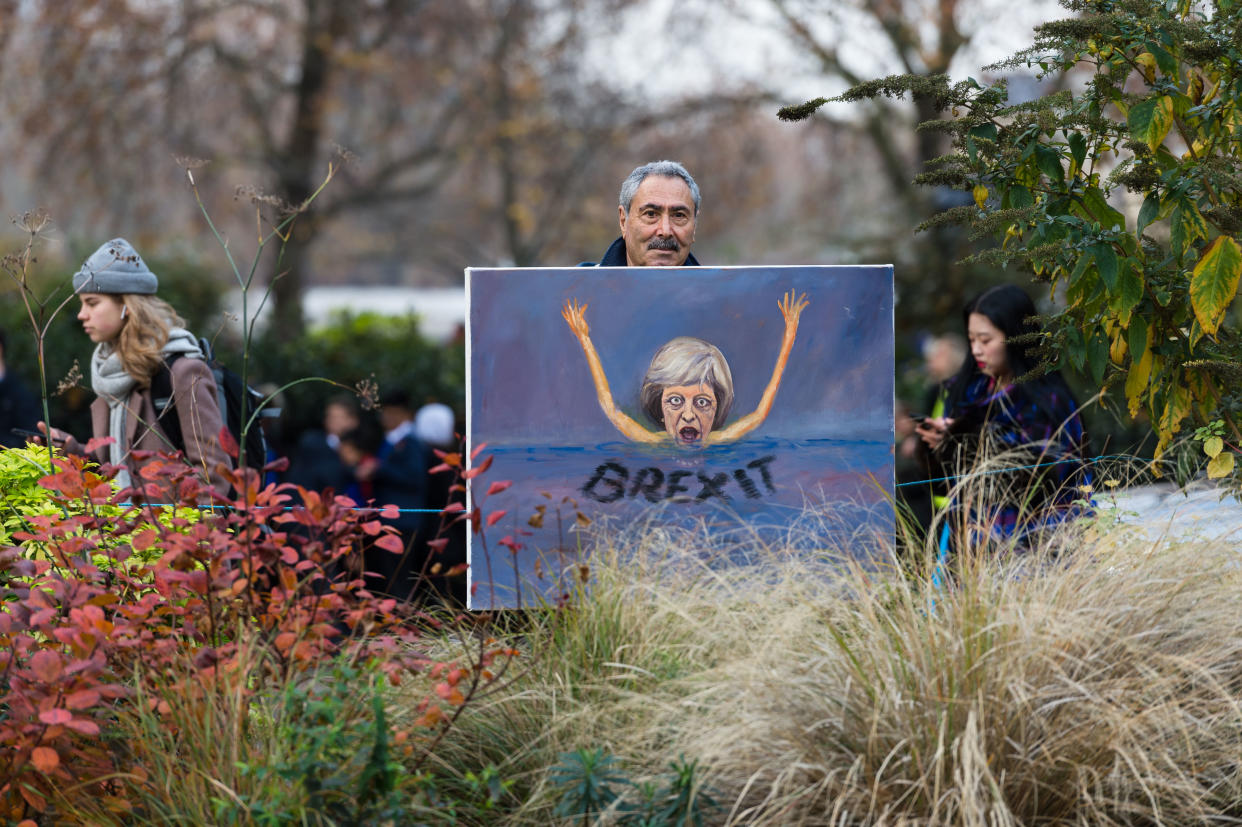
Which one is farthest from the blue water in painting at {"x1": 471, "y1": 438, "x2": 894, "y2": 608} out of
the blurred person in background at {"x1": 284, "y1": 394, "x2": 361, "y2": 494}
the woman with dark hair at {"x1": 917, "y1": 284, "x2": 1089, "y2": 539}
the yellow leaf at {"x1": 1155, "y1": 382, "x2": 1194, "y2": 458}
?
the blurred person in background at {"x1": 284, "y1": 394, "x2": 361, "y2": 494}

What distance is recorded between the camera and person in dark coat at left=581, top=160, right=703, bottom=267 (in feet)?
14.8

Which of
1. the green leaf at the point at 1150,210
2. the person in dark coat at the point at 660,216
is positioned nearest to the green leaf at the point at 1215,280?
the green leaf at the point at 1150,210

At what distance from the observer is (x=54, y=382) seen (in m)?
11.9

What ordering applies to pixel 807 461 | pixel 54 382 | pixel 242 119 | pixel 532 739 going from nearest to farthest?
pixel 532 739 < pixel 807 461 < pixel 54 382 < pixel 242 119

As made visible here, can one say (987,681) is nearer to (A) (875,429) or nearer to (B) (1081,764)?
(B) (1081,764)

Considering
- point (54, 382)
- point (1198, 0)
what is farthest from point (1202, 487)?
point (54, 382)

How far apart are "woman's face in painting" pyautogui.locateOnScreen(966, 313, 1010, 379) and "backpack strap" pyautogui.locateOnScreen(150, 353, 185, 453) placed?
2.97m

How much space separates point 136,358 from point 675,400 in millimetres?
2194

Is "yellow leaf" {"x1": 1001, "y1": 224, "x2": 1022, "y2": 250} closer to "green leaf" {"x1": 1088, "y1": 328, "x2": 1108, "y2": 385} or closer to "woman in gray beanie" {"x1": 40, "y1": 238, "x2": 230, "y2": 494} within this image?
"green leaf" {"x1": 1088, "y1": 328, "x2": 1108, "y2": 385}

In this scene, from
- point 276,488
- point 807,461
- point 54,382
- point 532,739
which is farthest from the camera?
point 54,382

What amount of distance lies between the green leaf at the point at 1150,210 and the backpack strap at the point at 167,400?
3.39 meters

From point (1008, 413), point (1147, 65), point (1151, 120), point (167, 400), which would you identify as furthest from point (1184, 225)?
point (167, 400)

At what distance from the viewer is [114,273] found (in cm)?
500

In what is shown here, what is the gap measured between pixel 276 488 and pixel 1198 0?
3.35m
